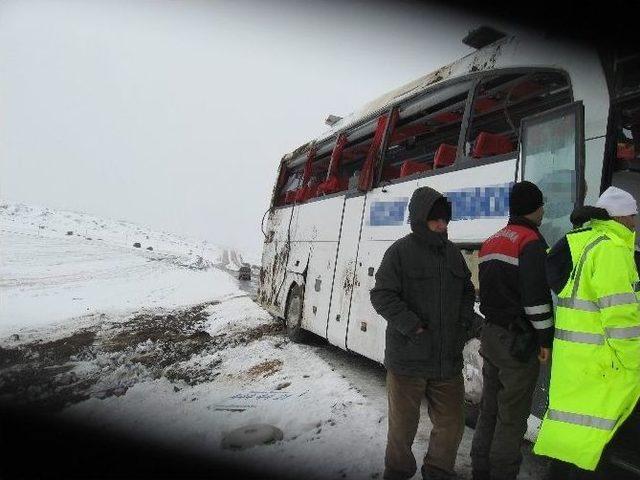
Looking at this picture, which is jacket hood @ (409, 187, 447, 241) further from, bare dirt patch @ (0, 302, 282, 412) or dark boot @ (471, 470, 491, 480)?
bare dirt patch @ (0, 302, 282, 412)

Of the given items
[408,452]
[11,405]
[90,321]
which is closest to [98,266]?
[90,321]

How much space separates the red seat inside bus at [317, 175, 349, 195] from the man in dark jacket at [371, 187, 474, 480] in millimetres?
3955

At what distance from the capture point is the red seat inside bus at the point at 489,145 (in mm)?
4023

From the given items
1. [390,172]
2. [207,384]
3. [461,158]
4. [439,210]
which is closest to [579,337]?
[439,210]

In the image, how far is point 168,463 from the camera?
3693 millimetres

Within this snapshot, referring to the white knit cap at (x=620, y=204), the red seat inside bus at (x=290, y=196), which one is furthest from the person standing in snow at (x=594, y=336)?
the red seat inside bus at (x=290, y=196)

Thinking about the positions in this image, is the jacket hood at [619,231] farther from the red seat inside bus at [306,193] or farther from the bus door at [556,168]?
the red seat inside bus at [306,193]

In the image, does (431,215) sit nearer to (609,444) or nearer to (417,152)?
(609,444)

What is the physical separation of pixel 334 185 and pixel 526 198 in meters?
4.34

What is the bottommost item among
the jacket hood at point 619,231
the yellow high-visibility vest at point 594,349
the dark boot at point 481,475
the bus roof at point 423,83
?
the dark boot at point 481,475

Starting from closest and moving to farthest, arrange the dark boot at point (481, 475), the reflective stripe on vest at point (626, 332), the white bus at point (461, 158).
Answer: the reflective stripe on vest at point (626, 332) → the dark boot at point (481, 475) → the white bus at point (461, 158)

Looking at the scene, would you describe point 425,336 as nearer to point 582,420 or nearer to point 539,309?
point 539,309

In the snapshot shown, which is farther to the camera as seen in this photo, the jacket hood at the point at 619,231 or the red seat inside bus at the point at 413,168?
the red seat inside bus at the point at 413,168

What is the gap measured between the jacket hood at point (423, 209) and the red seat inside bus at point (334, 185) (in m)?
3.91
